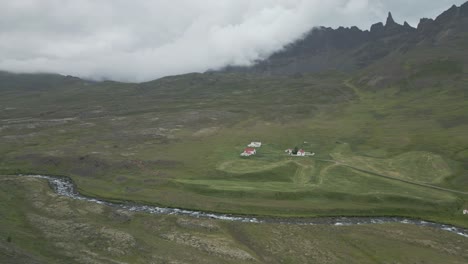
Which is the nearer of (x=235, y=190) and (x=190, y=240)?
(x=190, y=240)

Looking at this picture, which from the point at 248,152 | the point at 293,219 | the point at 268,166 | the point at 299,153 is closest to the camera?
the point at 293,219

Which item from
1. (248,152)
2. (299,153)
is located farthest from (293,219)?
(248,152)

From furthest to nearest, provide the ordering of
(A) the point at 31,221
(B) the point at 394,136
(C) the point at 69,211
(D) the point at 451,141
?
(B) the point at 394,136 → (D) the point at 451,141 → (C) the point at 69,211 → (A) the point at 31,221

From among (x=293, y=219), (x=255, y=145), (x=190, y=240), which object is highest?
(x=255, y=145)

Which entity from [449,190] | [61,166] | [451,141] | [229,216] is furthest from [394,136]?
[61,166]

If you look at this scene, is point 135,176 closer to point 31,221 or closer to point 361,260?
point 31,221

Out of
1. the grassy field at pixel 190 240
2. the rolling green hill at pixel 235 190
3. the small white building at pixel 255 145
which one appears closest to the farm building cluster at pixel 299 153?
the rolling green hill at pixel 235 190

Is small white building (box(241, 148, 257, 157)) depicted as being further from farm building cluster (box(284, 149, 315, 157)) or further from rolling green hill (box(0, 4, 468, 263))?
farm building cluster (box(284, 149, 315, 157))

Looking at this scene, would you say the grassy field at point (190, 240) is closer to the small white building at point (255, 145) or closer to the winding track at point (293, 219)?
the winding track at point (293, 219)

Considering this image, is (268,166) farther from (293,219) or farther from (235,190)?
(293,219)
